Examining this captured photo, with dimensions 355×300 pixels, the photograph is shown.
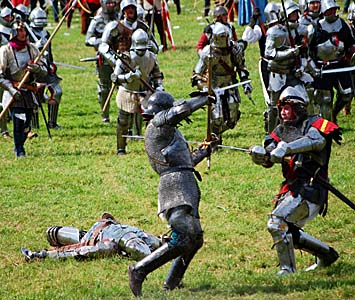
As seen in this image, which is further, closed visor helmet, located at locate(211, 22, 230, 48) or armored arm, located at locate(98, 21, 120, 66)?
armored arm, located at locate(98, 21, 120, 66)

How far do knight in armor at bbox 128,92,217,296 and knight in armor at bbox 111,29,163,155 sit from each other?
5148 mm

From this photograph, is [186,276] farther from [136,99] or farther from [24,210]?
[136,99]

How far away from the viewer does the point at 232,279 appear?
8.71m

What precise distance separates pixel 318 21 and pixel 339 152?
1942mm

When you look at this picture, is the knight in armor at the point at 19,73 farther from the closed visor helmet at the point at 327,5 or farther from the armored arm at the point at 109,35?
the closed visor helmet at the point at 327,5

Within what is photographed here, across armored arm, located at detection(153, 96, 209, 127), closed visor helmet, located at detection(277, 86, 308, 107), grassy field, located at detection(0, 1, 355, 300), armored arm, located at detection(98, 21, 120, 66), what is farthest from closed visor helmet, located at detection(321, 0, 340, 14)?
armored arm, located at detection(153, 96, 209, 127)

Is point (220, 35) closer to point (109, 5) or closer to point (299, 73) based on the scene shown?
point (299, 73)

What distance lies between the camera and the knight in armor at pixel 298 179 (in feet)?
28.1

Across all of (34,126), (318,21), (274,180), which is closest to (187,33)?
(34,126)

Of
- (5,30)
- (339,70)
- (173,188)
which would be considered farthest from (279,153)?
(5,30)

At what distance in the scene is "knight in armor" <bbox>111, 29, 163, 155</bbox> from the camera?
1362 centimetres

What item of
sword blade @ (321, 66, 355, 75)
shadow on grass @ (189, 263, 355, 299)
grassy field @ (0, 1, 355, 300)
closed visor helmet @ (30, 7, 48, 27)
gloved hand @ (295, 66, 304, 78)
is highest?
closed visor helmet @ (30, 7, 48, 27)

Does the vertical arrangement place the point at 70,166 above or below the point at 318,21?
below

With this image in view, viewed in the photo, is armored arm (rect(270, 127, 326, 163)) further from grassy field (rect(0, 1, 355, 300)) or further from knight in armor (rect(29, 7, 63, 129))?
knight in armor (rect(29, 7, 63, 129))
